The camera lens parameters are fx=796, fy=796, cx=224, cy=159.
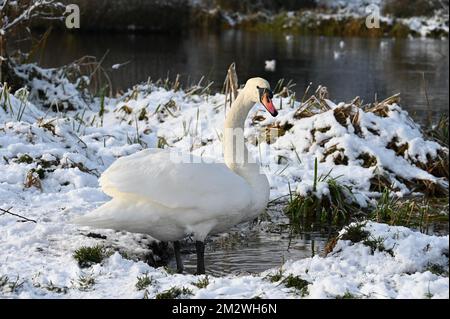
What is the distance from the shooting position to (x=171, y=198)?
571 centimetres

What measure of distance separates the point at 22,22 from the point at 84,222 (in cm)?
783

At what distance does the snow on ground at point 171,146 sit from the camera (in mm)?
4836

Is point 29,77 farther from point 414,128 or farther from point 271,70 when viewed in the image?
point 271,70

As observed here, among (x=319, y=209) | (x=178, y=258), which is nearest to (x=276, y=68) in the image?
(x=319, y=209)

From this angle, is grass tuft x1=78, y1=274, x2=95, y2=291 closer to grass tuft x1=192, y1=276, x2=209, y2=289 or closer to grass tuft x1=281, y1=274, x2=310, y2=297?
grass tuft x1=192, y1=276, x2=209, y2=289

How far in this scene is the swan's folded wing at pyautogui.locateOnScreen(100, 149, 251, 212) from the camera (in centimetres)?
573

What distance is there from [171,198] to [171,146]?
15.2 feet

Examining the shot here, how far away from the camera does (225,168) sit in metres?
6.07

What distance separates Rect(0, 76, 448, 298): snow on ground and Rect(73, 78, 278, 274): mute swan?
38cm

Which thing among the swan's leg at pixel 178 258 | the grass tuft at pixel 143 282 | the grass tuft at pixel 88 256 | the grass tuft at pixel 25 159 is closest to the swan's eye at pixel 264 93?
the swan's leg at pixel 178 258

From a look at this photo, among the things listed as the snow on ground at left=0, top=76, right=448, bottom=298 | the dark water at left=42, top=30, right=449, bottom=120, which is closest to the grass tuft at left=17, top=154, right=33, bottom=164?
the snow on ground at left=0, top=76, right=448, bottom=298

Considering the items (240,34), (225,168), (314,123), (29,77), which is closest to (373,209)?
(314,123)

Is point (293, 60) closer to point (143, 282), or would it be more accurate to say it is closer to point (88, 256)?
point (88, 256)

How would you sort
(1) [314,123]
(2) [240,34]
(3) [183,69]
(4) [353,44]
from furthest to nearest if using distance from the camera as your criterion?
(2) [240,34] < (4) [353,44] < (3) [183,69] < (1) [314,123]
